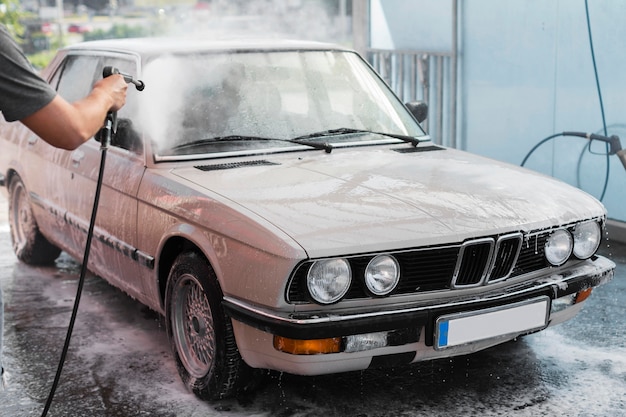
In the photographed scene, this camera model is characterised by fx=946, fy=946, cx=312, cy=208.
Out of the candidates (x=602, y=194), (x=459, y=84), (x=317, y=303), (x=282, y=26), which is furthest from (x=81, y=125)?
(x=282, y=26)

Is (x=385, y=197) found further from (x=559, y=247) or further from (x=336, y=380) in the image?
(x=336, y=380)

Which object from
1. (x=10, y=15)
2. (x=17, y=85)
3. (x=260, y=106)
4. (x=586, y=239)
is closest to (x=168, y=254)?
(x=260, y=106)

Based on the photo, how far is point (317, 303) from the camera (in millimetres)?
3760

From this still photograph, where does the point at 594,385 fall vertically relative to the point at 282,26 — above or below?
below

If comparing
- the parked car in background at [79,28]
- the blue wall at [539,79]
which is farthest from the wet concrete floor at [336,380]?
the parked car in background at [79,28]

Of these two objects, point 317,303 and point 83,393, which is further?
point 83,393

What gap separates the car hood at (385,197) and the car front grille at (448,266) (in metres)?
0.05

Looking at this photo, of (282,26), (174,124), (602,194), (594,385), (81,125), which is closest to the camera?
(81,125)

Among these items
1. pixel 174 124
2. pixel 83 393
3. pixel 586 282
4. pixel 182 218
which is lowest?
pixel 83 393

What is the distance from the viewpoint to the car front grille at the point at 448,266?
3791mm

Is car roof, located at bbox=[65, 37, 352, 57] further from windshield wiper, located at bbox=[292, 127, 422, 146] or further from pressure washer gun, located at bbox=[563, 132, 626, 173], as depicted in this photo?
pressure washer gun, located at bbox=[563, 132, 626, 173]

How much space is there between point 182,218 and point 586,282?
1.88m

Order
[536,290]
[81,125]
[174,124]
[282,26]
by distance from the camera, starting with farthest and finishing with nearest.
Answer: [282,26], [174,124], [536,290], [81,125]

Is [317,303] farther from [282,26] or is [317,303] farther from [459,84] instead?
[282,26]
